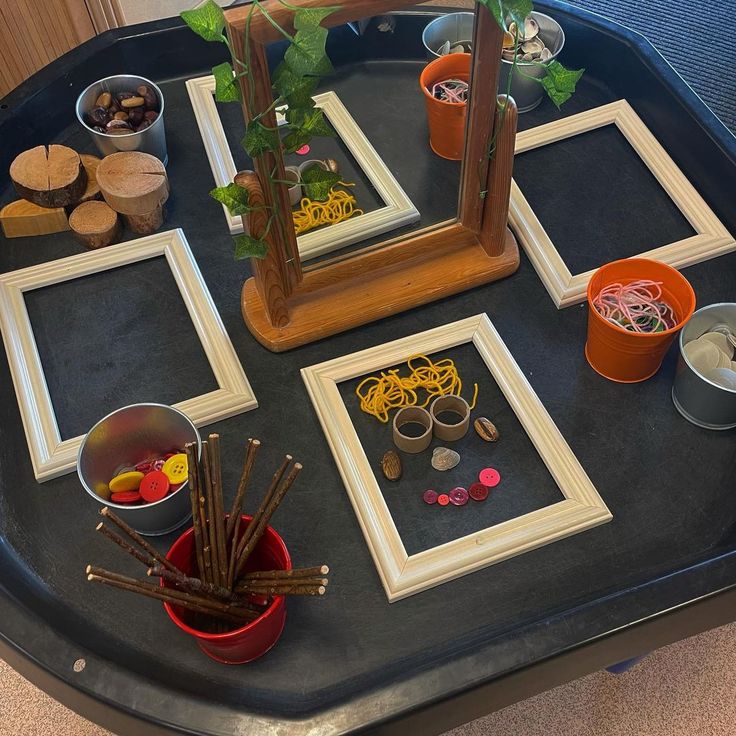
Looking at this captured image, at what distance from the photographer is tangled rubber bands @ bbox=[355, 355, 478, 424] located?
3.39ft

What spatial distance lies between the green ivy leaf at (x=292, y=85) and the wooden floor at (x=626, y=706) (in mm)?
864

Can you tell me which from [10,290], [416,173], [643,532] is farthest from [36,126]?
[643,532]

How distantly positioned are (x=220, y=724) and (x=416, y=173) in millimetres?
799

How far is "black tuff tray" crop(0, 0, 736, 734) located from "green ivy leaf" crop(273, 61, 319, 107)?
1.17ft

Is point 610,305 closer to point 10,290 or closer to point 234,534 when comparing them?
point 234,534

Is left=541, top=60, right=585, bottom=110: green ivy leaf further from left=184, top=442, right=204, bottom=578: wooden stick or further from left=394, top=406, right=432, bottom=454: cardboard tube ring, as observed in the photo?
left=184, top=442, right=204, bottom=578: wooden stick

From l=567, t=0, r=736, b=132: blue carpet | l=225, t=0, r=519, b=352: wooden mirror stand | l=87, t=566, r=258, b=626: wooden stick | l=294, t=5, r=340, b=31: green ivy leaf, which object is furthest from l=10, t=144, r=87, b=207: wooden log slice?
l=567, t=0, r=736, b=132: blue carpet

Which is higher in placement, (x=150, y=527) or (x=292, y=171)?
(x=292, y=171)

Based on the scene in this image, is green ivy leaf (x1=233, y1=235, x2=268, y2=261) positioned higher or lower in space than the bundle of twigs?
higher

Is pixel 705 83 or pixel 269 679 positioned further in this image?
pixel 705 83

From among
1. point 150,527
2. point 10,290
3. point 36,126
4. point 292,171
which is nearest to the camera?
point 150,527

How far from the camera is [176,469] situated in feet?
3.08

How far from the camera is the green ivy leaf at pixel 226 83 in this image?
818mm

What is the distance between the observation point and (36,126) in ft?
4.20
